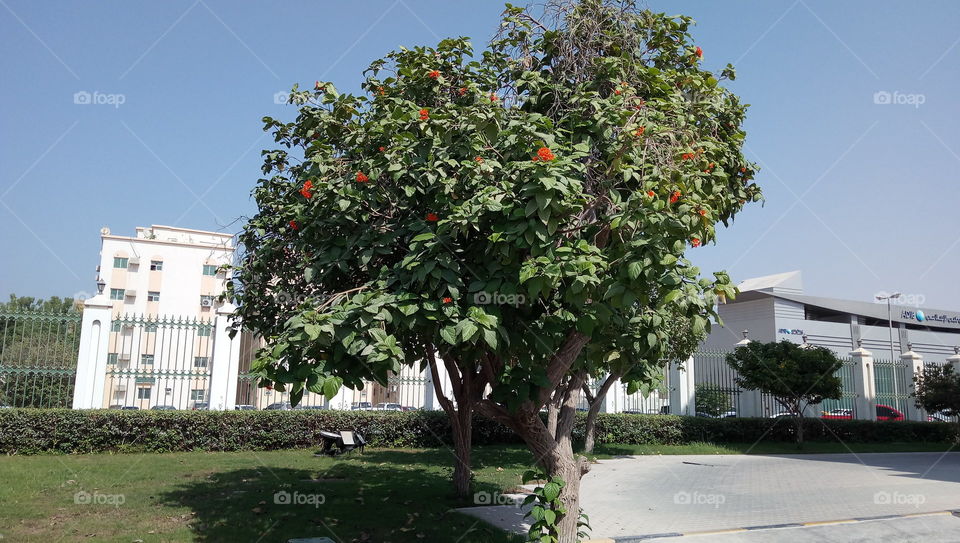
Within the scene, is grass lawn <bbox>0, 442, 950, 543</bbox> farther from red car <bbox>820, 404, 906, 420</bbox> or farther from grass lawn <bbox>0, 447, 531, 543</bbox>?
red car <bbox>820, 404, 906, 420</bbox>

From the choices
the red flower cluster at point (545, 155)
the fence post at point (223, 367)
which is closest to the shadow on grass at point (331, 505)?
the fence post at point (223, 367)

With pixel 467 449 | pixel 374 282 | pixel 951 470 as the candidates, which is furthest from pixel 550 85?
pixel 951 470

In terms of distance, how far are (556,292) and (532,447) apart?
1638 millimetres

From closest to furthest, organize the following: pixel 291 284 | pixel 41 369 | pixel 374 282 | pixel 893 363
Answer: pixel 374 282 < pixel 291 284 < pixel 41 369 < pixel 893 363

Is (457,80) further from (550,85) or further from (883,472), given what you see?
(883,472)

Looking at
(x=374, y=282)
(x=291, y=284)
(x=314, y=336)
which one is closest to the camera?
(x=314, y=336)

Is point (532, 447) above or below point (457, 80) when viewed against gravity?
below

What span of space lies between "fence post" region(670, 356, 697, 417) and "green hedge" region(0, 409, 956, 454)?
0.78m

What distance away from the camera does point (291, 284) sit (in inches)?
300

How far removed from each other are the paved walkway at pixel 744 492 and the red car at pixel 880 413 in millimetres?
5559

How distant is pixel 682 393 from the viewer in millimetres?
19312
